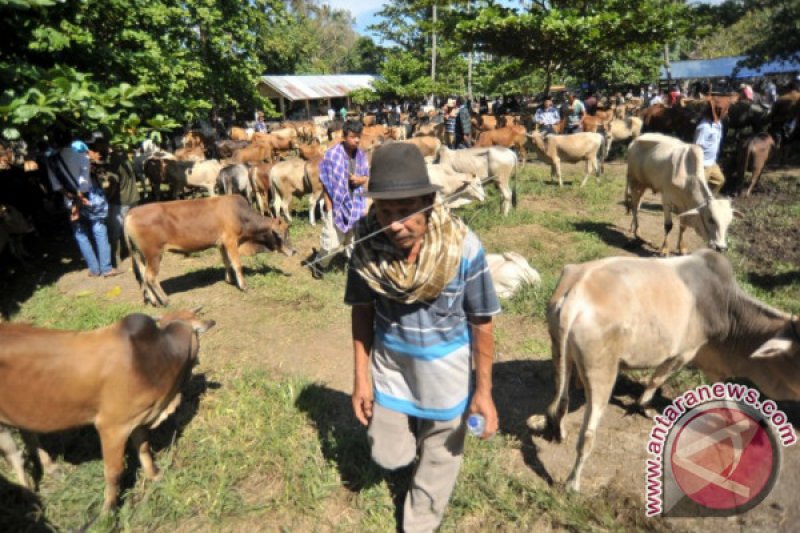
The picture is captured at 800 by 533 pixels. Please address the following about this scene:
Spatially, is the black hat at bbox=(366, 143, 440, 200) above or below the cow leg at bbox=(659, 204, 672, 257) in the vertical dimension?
above

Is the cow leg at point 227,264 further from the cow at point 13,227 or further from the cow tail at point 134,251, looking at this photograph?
the cow at point 13,227

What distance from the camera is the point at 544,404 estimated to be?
13.5ft

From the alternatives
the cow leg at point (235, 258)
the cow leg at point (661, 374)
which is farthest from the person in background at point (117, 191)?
the cow leg at point (661, 374)

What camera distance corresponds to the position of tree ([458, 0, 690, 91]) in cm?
1443

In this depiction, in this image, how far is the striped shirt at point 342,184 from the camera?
18.9 feet

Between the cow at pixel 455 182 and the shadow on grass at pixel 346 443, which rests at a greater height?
the cow at pixel 455 182

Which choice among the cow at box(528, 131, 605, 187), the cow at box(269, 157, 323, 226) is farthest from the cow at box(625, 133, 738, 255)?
the cow at box(269, 157, 323, 226)

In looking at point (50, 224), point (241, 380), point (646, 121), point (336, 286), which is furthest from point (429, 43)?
point (241, 380)

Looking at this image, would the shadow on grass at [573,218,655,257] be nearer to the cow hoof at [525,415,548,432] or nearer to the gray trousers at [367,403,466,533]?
the cow hoof at [525,415,548,432]

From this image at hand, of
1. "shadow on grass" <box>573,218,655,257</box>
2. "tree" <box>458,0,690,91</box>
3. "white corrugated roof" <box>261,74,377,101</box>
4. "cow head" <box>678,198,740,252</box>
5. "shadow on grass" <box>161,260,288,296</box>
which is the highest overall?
"tree" <box>458,0,690,91</box>

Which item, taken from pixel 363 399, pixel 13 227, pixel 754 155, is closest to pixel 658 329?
pixel 363 399

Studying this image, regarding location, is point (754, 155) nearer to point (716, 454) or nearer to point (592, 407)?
point (716, 454)

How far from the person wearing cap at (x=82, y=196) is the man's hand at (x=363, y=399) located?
20.6 ft

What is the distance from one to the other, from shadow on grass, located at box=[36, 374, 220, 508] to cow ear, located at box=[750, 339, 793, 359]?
4.12 meters
